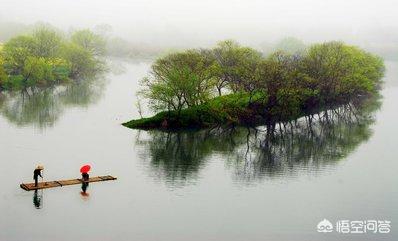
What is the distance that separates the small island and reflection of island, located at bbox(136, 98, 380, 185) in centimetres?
522

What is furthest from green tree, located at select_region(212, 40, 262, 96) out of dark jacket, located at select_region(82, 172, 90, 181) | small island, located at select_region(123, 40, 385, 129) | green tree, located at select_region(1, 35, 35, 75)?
green tree, located at select_region(1, 35, 35, 75)

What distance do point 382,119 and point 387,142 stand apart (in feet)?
94.1

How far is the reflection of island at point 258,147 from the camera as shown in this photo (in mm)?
72562

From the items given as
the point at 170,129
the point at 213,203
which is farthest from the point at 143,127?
the point at 213,203

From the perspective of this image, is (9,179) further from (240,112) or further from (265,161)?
(240,112)

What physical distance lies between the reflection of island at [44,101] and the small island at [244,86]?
1832cm

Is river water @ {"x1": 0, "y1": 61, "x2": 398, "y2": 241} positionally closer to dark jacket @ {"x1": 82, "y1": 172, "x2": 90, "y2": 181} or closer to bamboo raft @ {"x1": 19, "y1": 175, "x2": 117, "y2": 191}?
bamboo raft @ {"x1": 19, "y1": 175, "x2": 117, "y2": 191}

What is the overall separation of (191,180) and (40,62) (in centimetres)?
10310

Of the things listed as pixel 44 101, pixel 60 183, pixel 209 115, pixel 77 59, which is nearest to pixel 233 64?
pixel 209 115

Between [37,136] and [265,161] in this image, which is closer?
[265,161]

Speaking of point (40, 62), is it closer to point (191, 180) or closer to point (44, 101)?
point (44, 101)

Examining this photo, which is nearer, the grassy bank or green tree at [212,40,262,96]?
the grassy bank

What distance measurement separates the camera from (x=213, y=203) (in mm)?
57469

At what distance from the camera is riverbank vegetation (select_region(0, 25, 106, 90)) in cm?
15475
